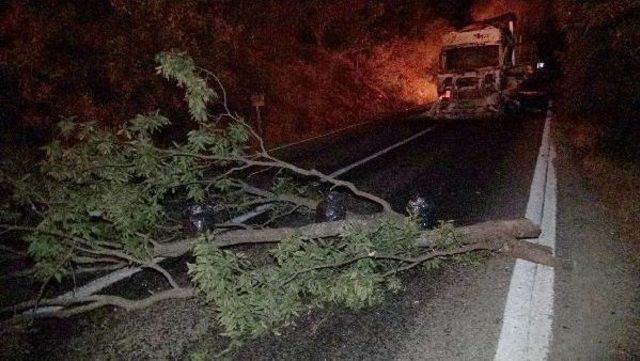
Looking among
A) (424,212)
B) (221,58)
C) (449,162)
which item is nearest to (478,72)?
(449,162)

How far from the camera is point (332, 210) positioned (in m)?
4.71

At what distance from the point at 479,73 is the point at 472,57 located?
0.97 metres

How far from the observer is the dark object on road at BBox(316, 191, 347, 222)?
4.67 meters

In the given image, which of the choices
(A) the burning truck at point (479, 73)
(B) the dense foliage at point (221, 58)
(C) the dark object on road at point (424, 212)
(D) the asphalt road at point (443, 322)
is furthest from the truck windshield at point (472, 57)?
(C) the dark object on road at point (424, 212)

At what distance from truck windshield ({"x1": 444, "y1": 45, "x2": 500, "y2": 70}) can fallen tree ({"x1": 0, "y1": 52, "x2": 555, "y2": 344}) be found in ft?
34.7

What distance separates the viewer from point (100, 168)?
4.09 meters

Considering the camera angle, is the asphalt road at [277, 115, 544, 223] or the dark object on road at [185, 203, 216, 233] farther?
the asphalt road at [277, 115, 544, 223]

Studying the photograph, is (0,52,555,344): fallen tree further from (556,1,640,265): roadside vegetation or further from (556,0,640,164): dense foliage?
(556,0,640,164): dense foliage

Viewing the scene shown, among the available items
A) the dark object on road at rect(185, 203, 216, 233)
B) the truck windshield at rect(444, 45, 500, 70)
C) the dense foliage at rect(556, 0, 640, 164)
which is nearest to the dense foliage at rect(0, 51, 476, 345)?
the dark object on road at rect(185, 203, 216, 233)

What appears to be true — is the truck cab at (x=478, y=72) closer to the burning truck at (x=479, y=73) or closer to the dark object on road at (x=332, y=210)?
the burning truck at (x=479, y=73)

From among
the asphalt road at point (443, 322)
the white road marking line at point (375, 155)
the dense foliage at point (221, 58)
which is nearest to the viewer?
the asphalt road at point (443, 322)

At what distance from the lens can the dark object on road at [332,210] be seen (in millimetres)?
4672

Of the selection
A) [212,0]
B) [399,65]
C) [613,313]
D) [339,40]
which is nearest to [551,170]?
[613,313]

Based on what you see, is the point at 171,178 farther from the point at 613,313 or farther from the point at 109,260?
the point at 613,313
